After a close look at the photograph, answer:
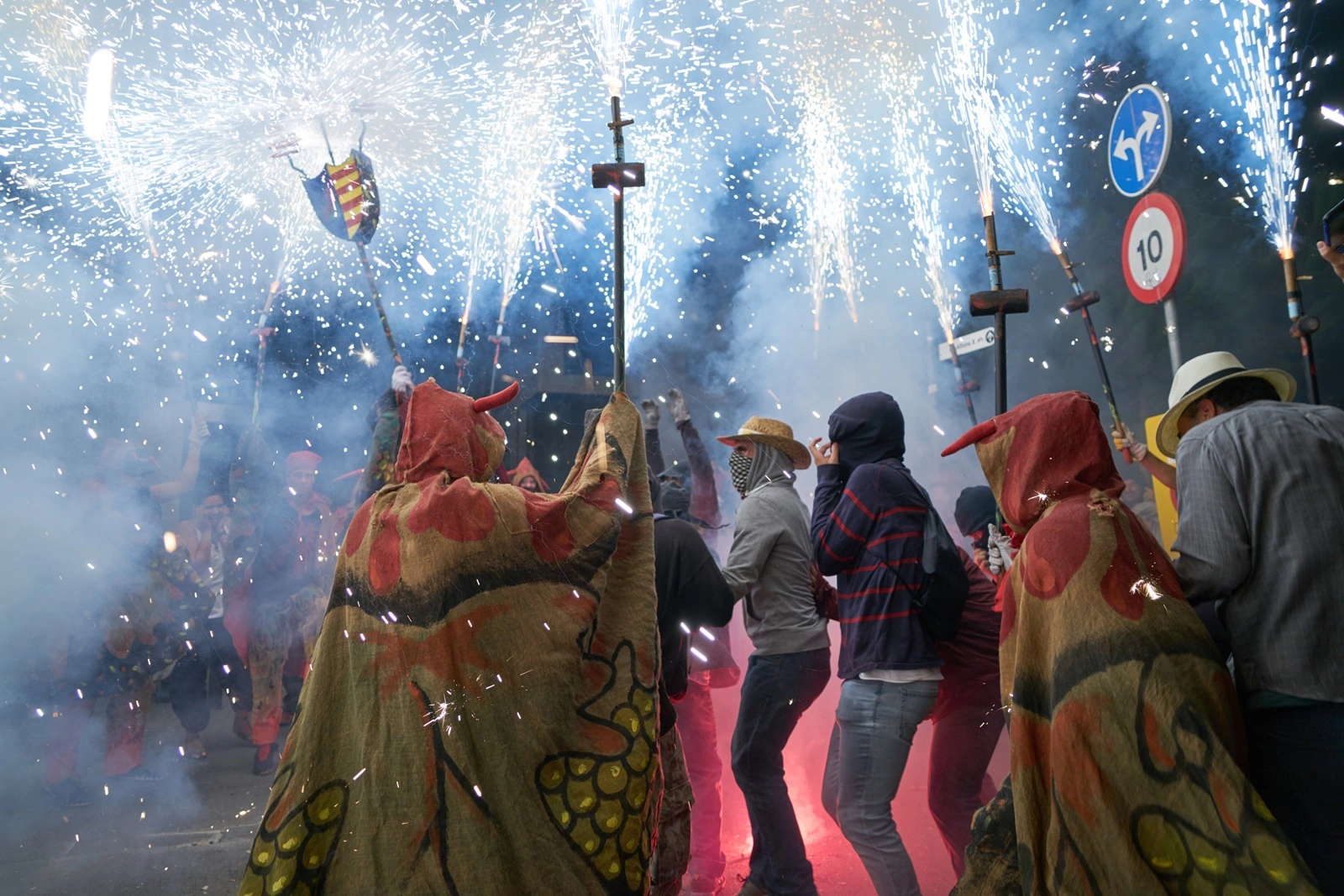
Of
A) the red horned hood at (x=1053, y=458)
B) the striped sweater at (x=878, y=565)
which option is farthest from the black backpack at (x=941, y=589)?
the red horned hood at (x=1053, y=458)

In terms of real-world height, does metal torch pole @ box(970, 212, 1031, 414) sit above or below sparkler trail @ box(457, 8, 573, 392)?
below

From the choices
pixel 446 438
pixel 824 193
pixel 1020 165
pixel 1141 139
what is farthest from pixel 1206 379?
pixel 824 193

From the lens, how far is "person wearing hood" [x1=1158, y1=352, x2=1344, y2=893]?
1819mm

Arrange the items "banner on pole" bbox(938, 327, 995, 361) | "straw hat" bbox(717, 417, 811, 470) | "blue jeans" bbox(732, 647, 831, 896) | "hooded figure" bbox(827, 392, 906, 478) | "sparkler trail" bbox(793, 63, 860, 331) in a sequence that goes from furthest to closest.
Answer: "sparkler trail" bbox(793, 63, 860, 331) → "banner on pole" bbox(938, 327, 995, 361) → "straw hat" bbox(717, 417, 811, 470) → "hooded figure" bbox(827, 392, 906, 478) → "blue jeans" bbox(732, 647, 831, 896)

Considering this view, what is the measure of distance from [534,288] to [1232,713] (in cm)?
1308

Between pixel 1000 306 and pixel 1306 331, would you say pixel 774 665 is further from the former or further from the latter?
pixel 1306 331

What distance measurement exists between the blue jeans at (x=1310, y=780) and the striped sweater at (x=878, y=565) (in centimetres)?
111

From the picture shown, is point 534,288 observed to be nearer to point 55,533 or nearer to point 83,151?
point 83,151

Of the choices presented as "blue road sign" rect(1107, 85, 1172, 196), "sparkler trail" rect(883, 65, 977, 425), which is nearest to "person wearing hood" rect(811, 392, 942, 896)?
"blue road sign" rect(1107, 85, 1172, 196)

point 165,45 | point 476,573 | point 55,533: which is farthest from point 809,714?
point 165,45

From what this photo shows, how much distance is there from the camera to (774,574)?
3.41 meters

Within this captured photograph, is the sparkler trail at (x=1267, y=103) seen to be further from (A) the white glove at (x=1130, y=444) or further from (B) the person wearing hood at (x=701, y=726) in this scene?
(B) the person wearing hood at (x=701, y=726)

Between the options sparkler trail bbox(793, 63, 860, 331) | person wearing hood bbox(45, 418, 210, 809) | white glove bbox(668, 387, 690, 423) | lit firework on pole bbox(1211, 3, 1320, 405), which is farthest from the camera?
sparkler trail bbox(793, 63, 860, 331)

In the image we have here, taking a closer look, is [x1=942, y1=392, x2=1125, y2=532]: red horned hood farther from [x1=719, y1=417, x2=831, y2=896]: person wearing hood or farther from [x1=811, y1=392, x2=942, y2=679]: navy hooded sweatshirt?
[x1=719, y1=417, x2=831, y2=896]: person wearing hood
